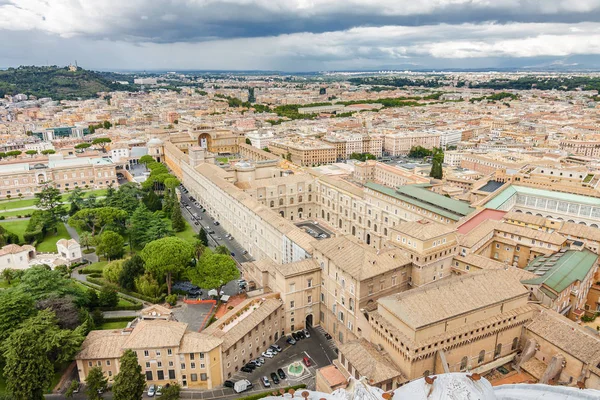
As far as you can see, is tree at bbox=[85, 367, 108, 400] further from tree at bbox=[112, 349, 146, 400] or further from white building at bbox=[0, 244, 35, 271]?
white building at bbox=[0, 244, 35, 271]

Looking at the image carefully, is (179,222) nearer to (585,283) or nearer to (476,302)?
(476,302)

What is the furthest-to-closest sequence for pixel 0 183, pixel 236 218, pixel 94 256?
pixel 0 183, pixel 236 218, pixel 94 256

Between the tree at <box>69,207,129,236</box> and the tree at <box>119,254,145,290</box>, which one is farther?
the tree at <box>69,207,129,236</box>

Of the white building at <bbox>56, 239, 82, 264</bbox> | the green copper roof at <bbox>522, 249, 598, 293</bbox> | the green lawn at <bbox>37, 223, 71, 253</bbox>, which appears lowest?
the green lawn at <bbox>37, 223, 71, 253</bbox>

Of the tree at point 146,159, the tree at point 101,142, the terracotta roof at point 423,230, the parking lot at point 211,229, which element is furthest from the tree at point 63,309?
the tree at point 101,142

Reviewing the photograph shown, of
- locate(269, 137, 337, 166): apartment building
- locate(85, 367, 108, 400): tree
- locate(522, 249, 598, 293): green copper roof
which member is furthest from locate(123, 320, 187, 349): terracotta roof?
locate(269, 137, 337, 166): apartment building

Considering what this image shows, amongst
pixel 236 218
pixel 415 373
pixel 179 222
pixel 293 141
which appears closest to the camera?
pixel 415 373

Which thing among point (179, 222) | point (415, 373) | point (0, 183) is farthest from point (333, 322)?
point (0, 183)
